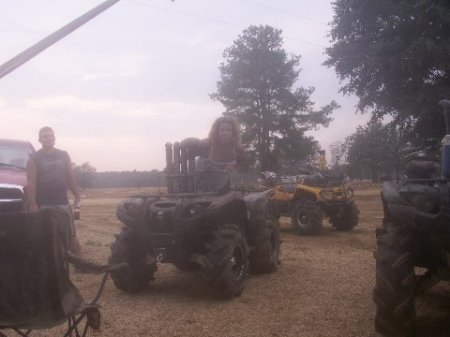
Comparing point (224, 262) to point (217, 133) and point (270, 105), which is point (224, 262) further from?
point (270, 105)

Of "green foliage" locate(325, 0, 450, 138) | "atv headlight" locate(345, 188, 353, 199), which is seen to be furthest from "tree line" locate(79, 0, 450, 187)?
"atv headlight" locate(345, 188, 353, 199)

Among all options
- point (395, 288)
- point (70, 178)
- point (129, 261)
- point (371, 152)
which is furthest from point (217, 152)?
point (371, 152)

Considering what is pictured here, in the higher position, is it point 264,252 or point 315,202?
point 315,202

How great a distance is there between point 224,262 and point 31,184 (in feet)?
9.28

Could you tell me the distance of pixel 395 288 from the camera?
13.0ft

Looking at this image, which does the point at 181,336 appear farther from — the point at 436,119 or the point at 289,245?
the point at 436,119

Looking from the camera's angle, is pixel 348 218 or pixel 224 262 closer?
pixel 224 262

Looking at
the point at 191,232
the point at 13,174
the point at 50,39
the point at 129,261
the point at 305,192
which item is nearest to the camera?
the point at 50,39

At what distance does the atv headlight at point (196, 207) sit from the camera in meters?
5.76

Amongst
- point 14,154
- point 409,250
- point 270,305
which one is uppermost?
point 14,154

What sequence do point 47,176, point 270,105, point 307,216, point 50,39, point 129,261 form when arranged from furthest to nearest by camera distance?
point 270,105 < point 307,216 < point 47,176 < point 129,261 < point 50,39

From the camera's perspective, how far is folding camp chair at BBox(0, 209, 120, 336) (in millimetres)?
3299

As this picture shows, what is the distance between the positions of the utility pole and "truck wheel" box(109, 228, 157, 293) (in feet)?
7.80

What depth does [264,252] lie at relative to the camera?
22.8 ft
